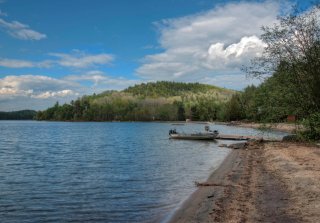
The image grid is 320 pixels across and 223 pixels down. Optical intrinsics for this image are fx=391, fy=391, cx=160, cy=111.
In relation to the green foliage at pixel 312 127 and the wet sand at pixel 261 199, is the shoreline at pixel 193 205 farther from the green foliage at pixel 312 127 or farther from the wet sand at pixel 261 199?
the green foliage at pixel 312 127

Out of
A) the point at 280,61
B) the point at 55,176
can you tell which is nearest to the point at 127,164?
the point at 55,176

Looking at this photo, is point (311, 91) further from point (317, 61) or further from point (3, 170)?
point (3, 170)

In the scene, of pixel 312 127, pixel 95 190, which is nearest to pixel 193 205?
pixel 95 190

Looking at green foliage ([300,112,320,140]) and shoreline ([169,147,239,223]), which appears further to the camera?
green foliage ([300,112,320,140])

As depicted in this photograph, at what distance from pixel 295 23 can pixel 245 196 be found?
18076mm

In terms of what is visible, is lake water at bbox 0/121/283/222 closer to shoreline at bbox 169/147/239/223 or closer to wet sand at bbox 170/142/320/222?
shoreline at bbox 169/147/239/223

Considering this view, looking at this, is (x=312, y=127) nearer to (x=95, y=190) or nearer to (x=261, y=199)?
(x=261, y=199)

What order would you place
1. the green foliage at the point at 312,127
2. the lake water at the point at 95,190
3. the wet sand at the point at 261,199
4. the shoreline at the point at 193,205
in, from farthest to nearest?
the green foliage at the point at 312,127 < the lake water at the point at 95,190 < the shoreline at the point at 193,205 < the wet sand at the point at 261,199

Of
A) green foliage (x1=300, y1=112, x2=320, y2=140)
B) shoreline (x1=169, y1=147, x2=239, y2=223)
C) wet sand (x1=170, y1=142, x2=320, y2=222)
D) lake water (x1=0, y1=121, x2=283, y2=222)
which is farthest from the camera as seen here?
green foliage (x1=300, y1=112, x2=320, y2=140)

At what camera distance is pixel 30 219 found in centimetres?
1638

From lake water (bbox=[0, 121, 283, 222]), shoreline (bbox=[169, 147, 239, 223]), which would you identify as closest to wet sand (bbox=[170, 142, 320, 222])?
shoreline (bbox=[169, 147, 239, 223])

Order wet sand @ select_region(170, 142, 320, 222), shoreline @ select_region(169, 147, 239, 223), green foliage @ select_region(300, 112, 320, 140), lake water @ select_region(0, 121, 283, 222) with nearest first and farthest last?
wet sand @ select_region(170, 142, 320, 222) < shoreline @ select_region(169, 147, 239, 223) < lake water @ select_region(0, 121, 283, 222) < green foliage @ select_region(300, 112, 320, 140)

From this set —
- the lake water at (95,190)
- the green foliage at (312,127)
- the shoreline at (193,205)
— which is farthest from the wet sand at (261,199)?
the green foliage at (312,127)

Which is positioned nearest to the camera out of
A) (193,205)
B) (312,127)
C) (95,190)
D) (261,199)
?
(261,199)
